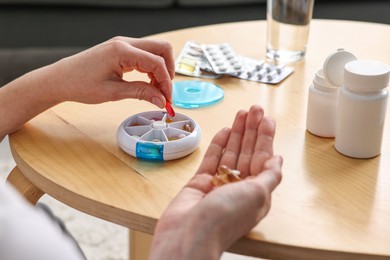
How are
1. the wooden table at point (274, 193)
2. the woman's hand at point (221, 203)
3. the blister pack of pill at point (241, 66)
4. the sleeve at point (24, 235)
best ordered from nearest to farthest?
1. the sleeve at point (24, 235)
2. the woman's hand at point (221, 203)
3. the wooden table at point (274, 193)
4. the blister pack of pill at point (241, 66)

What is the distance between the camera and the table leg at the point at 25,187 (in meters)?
1.05

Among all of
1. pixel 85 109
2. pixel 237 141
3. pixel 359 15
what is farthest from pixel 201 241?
pixel 359 15

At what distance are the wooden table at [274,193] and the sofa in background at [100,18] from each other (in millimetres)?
1098

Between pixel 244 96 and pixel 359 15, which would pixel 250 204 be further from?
pixel 359 15

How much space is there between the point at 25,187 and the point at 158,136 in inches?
8.4

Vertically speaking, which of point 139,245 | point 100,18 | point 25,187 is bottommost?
point 139,245

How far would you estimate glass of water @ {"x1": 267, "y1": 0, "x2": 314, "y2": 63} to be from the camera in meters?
1.35

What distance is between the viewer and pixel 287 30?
1.37 meters

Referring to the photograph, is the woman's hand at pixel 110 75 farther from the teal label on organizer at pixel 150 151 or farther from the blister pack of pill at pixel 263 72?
the blister pack of pill at pixel 263 72

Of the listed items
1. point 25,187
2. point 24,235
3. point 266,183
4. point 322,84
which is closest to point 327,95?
point 322,84

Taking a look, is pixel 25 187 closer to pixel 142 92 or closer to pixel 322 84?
pixel 142 92

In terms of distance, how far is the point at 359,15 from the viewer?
2.34 meters

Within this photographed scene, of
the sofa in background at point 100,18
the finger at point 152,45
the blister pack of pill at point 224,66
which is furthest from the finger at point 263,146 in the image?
the sofa in background at point 100,18

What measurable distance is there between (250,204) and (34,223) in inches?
12.9
